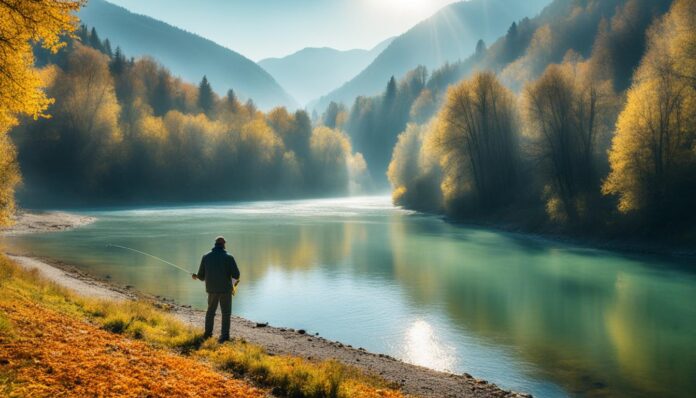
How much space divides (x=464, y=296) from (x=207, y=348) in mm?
16114

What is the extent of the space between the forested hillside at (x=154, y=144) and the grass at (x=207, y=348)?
155 ft

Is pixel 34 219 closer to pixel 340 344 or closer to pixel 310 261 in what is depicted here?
pixel 310 261

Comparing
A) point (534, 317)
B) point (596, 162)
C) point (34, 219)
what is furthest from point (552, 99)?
point (34, 219)

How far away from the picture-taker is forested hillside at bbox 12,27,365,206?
81188mm

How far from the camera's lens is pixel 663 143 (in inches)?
1470

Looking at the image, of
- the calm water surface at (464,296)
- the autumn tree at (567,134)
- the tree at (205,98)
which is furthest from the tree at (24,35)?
the tree at (205,98)

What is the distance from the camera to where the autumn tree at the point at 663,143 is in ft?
121

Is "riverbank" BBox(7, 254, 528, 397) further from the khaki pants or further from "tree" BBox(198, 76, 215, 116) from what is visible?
"tree" BBox(198, 76, 215, 116)

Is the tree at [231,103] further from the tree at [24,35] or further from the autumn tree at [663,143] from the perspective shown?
the tree at [24,35]

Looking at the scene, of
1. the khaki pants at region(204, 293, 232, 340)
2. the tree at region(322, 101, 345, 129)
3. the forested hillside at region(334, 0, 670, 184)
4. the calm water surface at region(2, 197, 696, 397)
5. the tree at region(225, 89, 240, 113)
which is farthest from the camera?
the tree at region(322, 101, 345, 129)

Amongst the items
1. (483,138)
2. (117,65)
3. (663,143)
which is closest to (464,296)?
(663,143)

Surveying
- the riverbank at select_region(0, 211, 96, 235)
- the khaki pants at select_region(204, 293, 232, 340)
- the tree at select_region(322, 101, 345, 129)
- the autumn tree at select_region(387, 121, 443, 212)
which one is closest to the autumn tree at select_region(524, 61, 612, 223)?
the autumn tree at select_region(387, 121, 443, 212)

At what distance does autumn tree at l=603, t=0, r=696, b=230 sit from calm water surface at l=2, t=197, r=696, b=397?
176 inches

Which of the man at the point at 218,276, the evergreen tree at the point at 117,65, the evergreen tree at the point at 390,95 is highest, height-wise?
the evergreen tree at the point at 390,95
